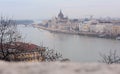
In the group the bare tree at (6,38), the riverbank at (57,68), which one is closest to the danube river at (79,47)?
the bare tree at (6,38)

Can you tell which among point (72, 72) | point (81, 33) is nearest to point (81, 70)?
point (72, 72)

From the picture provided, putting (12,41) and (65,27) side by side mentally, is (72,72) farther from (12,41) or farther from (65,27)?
(65,27)

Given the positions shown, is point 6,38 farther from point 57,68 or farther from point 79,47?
point 79,47

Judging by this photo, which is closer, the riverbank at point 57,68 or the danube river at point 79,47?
the riverbank at point 57,68

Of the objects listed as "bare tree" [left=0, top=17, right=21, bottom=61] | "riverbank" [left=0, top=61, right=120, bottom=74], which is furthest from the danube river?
"riverbank" [left=0, top=61, right=120, bottom=74]

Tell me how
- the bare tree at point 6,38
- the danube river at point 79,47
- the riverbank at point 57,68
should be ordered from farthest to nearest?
the danube river at point 79,47, the bare tree at point 6,38, the riverbank at point 57,68

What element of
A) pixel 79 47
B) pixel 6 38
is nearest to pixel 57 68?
pixel 6 38

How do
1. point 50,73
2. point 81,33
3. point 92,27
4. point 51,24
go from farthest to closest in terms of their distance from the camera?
point 51,24, point 92,27, point 81,33, point 50,73

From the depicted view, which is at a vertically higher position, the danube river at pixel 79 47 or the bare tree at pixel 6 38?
the bare tree at pixel 6 38

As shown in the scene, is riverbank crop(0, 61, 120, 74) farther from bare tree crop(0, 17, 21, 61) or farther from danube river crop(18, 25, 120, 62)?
danube river crop(18, 25, 120, 62)

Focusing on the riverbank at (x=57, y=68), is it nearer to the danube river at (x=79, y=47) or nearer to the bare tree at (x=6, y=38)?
the bare tree at (x=6, y=38)

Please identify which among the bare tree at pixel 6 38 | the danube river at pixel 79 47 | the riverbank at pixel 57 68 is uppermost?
the riverbank at pixel 57 68
